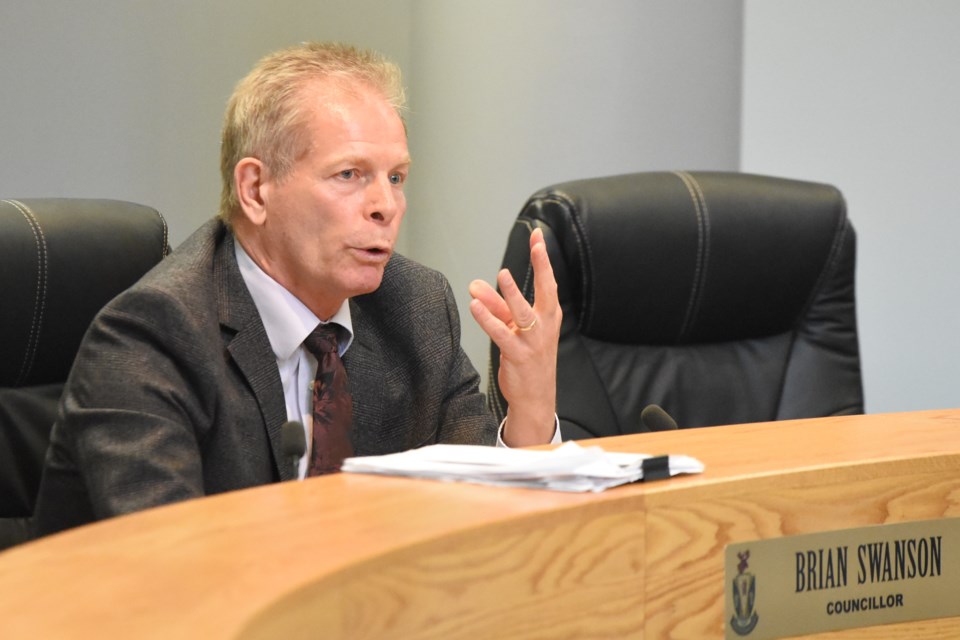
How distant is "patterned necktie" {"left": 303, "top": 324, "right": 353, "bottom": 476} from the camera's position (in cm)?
174

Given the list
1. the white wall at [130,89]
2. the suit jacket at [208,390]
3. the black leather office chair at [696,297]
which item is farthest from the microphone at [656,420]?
the white wall at [130,89]

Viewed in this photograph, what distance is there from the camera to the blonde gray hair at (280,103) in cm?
181

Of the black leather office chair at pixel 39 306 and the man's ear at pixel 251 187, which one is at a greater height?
the man's ear at pixel 251 187

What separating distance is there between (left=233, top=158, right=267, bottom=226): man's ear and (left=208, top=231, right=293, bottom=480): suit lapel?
148 millimetres

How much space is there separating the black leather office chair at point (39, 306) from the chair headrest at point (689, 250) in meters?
0.72

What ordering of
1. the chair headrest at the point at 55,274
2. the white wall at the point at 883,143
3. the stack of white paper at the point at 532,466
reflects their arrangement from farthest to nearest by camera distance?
the white wall at the point at 883,143 → the chair headrest at the point at 55,274 → the stack of white paper at the point at 532,466

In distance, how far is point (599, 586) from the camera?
3.55 ft

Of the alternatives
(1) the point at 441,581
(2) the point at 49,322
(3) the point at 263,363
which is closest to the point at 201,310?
(3) the point at 263,363

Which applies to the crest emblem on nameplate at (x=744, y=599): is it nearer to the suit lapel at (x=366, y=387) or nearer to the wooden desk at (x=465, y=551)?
the wooden desk at (x=465, y=551)

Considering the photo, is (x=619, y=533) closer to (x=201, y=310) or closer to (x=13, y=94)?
(x=201, y=310)

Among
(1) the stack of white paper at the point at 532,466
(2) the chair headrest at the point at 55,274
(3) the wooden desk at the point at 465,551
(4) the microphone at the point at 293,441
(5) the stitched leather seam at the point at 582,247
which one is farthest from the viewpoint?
(5) the stitched leather seam at the point at 582,247

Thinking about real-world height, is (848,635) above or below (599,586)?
below

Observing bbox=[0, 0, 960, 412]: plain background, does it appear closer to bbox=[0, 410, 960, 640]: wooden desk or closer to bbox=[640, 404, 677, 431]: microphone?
bbox=[640, 404, 677, 431]: microphone

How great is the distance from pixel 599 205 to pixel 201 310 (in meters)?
0.80
